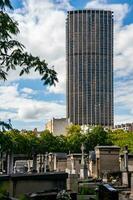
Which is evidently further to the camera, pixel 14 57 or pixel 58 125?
pixel 58 125

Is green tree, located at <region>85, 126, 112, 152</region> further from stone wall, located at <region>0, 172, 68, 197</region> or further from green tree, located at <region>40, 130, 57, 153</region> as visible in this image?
stone wall, located at <region>0, 172, 68, 197</region>

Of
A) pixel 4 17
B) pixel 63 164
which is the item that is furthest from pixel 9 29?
pixel 63 164

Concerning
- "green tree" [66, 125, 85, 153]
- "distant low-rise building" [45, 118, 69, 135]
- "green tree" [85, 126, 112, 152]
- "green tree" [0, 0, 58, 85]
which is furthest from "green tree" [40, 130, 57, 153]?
"green tree" [0, 0, 58, 85]

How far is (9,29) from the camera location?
664 cm

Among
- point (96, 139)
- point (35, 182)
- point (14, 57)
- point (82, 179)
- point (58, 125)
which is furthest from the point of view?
point (58, 125)

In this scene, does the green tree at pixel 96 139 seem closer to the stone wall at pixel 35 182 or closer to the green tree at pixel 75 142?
the green tree at pixel 75 142

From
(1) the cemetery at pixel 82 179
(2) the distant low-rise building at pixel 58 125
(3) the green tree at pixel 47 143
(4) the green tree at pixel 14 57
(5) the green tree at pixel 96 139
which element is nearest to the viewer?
(4) the green tree at pixel 14 57

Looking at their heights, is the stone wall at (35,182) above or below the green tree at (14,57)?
below

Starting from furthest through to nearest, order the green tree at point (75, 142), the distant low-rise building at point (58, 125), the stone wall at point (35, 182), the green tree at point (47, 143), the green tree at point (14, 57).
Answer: the distant low-rise building at point (58, 125) < the green tree at point (75, 142) < the green tree at point (47, 143) < the stone wall at point (35, 182) < the green tree at point (14, 57)

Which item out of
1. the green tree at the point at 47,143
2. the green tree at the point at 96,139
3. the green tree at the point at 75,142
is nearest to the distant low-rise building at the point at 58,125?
the green tree at the point at 75,142

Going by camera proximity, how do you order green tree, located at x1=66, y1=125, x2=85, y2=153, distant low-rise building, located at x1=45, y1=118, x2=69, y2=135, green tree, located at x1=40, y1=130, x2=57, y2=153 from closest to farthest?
green tree, located at x1=40, y1=130, x2=57, y2=153, green tree, located at x1=66, y1=125, x2=85, y2=153, distant low-rise building, located at x1=45, y1=118, x2=69, y2=135

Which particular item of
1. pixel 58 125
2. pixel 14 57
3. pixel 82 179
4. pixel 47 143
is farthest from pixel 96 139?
pixel 14 57

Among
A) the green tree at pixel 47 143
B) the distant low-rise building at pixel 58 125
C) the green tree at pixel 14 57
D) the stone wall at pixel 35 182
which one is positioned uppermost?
the distant low-rise building at pixel 58 125

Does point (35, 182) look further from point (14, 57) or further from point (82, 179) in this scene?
point (82, 179)
